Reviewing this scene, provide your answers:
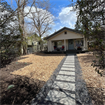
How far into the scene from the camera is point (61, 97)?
86.8 inches

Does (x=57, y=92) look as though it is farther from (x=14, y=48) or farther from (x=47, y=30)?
(x=47, y=30)

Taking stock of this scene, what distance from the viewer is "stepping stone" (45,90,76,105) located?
2018 millimetres

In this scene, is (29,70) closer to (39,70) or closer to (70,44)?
(39,70)

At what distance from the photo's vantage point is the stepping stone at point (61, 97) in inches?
79.4

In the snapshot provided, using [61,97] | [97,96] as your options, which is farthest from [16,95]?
[97,96]

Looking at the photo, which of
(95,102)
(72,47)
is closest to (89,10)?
(95,102)

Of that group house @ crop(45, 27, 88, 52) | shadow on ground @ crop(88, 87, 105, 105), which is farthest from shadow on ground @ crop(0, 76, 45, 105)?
house @ crop(45, 27, 88, 52)

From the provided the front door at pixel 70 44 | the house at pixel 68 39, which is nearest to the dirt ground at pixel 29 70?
the house at pixel 68 39

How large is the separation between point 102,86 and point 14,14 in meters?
4.24

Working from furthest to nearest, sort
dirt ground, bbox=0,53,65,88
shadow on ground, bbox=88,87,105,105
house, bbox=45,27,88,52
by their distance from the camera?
house, bbox=45,27,88,52, dirt ground, bbox=0,53,65,88, shadow on ground, bbox=88,87,105,105

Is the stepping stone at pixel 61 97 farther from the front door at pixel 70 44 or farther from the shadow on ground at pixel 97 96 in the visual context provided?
the front door at pixel 70 44

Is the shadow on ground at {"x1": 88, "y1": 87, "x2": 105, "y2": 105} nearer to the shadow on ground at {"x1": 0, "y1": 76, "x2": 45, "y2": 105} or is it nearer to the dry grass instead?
the shadow on ground at {"x1": 0, "y1": 76, "x2": 45, "y2": 105}

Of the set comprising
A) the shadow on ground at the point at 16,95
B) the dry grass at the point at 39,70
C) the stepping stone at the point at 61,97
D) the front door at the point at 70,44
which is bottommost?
the stepping stone at the point at 61,97

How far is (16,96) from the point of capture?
2221 mm
